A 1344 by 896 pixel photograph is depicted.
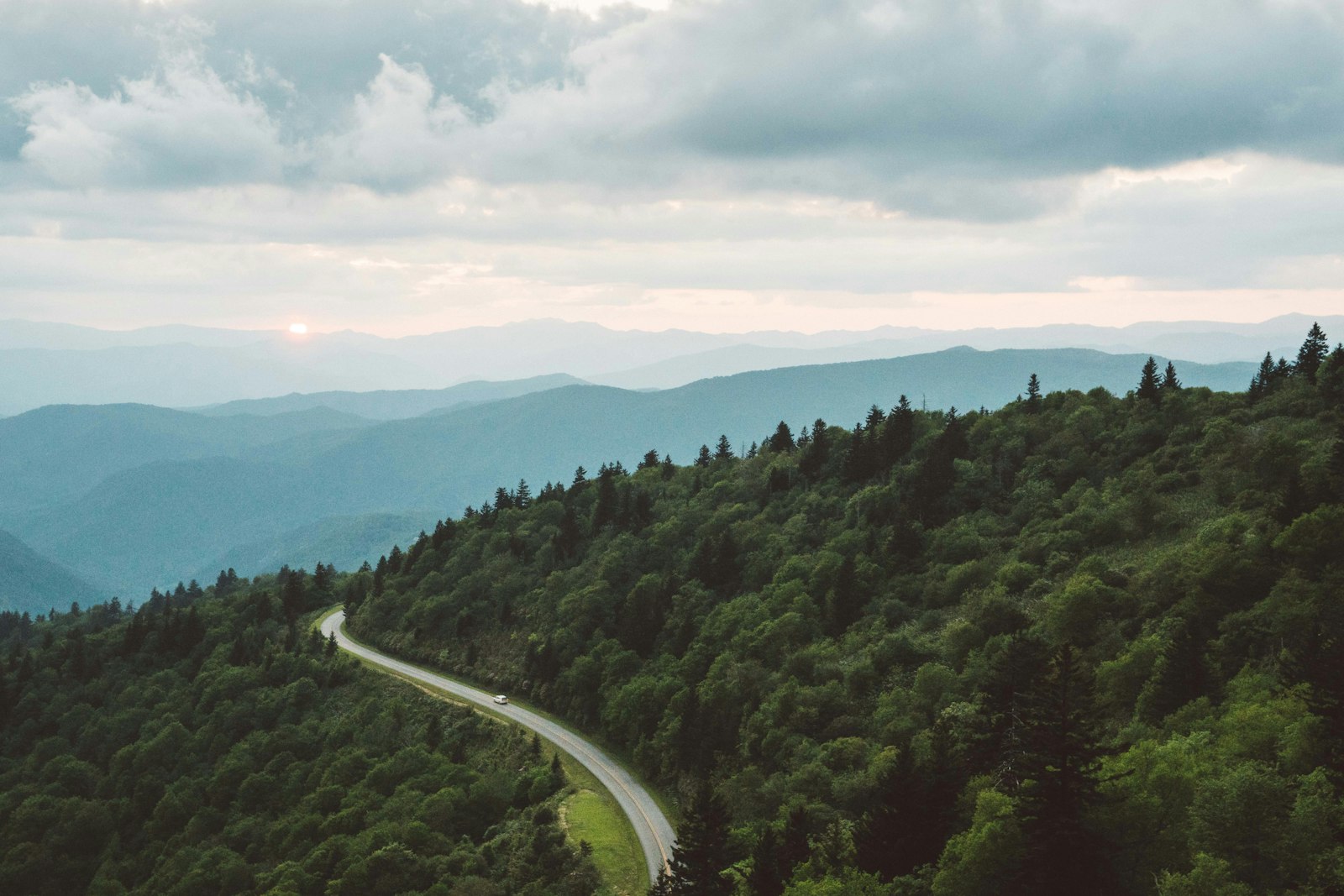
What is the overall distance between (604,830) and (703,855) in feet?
74.2

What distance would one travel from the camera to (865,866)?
37875 millimetres

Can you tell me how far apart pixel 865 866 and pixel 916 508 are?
57997 mm

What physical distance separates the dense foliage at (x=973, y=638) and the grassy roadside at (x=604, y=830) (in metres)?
5.65

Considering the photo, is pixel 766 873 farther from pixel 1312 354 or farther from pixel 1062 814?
pixel 1312 354

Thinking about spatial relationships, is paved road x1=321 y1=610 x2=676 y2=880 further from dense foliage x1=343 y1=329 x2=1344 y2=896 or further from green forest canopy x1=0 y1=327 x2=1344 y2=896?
dense foliage x1=343 y1=329 x2=1344 y2=896

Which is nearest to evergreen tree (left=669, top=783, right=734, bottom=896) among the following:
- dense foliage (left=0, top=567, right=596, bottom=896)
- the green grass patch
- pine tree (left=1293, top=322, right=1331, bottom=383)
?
the green grass patch

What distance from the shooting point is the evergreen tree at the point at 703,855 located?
39750 millimetres

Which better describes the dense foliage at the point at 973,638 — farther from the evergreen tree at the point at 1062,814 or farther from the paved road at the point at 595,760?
the paved road at the point at 595,760

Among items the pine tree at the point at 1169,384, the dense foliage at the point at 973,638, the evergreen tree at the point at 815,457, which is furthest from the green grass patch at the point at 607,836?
the pine tree at the point at 1169,384

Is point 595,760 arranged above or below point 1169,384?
below

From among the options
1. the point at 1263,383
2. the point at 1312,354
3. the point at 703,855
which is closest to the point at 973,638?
the point at 703,855

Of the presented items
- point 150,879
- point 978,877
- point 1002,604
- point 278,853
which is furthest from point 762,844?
point 150,879

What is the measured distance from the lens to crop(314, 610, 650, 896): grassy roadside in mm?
54062

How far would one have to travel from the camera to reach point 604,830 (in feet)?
200
